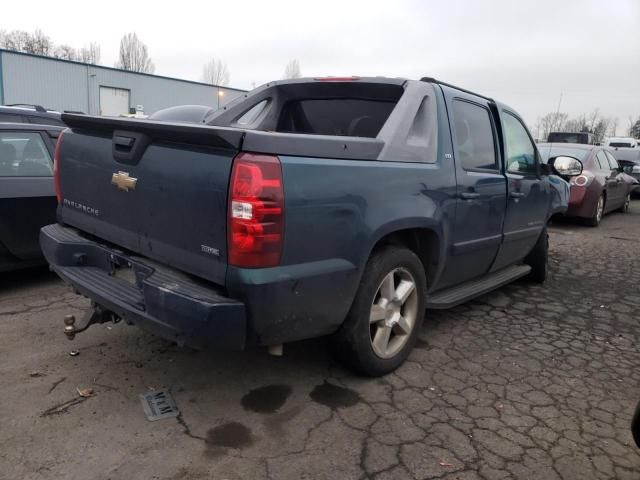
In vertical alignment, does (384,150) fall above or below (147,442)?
above

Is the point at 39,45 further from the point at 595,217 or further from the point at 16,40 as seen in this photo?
the point at 595,217

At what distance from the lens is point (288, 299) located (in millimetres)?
2465

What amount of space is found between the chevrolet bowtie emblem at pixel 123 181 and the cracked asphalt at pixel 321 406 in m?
1.18

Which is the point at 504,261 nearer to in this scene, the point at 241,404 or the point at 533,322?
the point at 533,322

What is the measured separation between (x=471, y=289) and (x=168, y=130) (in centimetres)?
266

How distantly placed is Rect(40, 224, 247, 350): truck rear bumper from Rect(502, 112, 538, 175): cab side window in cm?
300

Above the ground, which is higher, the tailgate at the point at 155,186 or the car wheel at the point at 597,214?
the tailgate at the point at 155,186

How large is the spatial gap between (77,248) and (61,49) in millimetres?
62386

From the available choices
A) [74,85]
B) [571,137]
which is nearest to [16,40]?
[74,85]

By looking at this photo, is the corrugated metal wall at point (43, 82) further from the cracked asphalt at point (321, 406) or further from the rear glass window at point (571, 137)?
the cracked asphalt at point (321, 406)

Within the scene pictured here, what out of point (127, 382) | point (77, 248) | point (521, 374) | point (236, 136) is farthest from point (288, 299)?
point (521, 374)

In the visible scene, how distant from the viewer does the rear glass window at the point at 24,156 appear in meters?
4.52

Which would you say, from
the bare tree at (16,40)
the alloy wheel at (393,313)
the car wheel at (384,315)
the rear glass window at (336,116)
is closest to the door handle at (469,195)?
the car wheel at (384,315)

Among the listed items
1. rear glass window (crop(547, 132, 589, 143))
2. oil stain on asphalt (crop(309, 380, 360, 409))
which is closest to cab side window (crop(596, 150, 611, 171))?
oil stain on asphalt (crop(309, 380, 360, 409))
